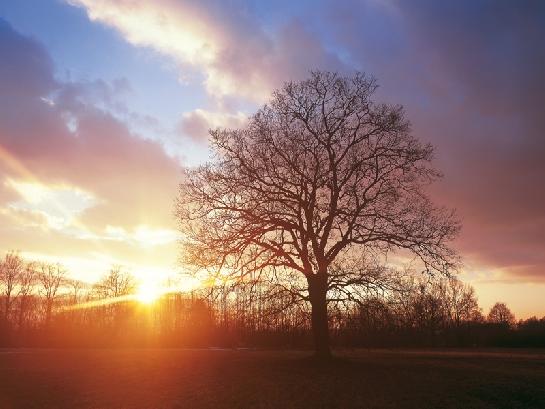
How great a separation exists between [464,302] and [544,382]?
107970mm

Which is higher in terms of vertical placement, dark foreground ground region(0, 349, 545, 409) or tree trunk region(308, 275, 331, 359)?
tree trunk region(308, 275, 331, 359)

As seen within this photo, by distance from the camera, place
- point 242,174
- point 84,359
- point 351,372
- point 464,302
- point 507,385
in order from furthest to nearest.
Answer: point 464,302 → point 84,359 → point 242,174 → point 351,372 → point 507,385

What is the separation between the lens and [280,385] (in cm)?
2162

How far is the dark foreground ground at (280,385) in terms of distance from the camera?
19.2 m

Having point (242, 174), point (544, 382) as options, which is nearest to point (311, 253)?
point (242, 174)

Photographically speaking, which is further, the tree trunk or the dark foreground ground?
the tree trunk

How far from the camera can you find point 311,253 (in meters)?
27.8

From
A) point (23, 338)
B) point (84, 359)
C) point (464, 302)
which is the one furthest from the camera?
point (464, 302)

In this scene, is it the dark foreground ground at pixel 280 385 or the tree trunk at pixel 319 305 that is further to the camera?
the tree trunk at pixel 319 305

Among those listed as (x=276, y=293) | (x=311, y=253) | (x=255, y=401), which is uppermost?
(x=311, y=253)

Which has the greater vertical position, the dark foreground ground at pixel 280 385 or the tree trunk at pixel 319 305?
the tree trunk at pixel 319 305

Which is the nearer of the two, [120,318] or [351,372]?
[351,372]

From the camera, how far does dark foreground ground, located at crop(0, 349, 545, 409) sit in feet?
63.1

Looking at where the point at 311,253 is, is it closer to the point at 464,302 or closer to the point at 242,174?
the point at 242,174
